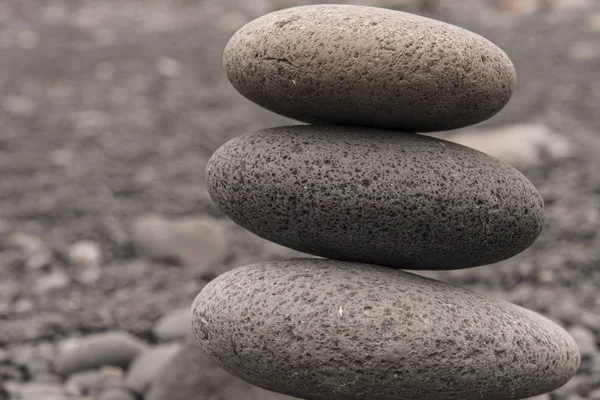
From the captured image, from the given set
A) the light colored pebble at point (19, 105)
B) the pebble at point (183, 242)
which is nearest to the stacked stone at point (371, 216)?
the pebble at point (183, 242)

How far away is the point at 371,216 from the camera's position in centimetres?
312

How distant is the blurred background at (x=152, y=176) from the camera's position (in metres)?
5.80

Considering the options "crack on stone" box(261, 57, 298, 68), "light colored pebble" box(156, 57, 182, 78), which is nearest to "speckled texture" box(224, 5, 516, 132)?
"crack on stone" box(261, 57, 298, 68)

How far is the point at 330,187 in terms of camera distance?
3.11m

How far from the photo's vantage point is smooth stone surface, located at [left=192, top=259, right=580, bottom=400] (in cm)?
300

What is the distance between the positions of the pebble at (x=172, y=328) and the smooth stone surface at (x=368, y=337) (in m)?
2.54

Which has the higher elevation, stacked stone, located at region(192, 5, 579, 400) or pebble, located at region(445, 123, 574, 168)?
stacked stone, located at region(192, 5, 579, 400)

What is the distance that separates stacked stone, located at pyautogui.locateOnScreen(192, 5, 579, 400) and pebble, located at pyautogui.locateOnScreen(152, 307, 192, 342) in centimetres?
251

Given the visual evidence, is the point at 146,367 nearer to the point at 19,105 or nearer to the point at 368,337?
the point at 368,337

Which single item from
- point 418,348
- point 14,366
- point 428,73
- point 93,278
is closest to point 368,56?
point 428,73

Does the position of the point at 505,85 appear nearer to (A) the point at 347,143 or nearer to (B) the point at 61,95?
(A) the point at 347,143

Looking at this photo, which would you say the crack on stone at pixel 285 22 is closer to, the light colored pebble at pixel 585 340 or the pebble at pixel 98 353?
the pebble at pixel 98 353

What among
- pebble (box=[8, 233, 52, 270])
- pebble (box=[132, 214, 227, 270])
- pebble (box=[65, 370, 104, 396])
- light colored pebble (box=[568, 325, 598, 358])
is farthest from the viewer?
pebble (box=[132, 214, 227, 270])

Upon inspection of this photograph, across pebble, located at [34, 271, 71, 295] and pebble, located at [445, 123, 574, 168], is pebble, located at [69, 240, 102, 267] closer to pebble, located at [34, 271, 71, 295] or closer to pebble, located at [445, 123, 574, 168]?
pebble, located at [34, 271, 71, 295]
